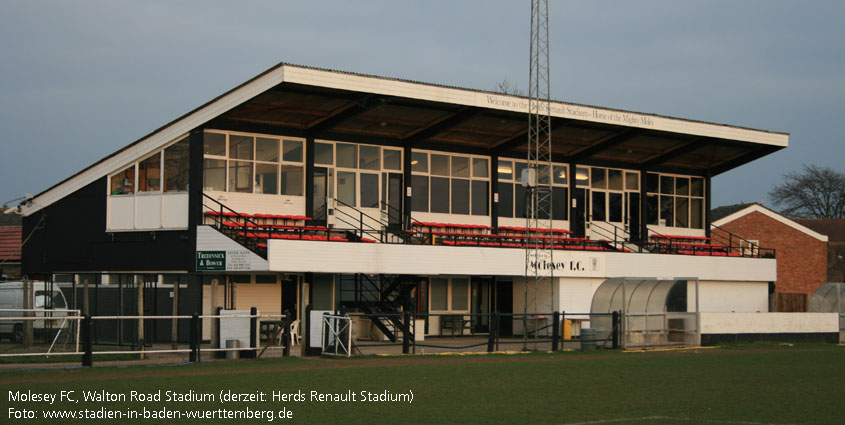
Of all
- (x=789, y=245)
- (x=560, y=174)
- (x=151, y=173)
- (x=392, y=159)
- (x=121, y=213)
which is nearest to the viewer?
(x=151, y=173)

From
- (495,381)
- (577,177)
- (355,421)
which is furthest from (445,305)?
(355,421)

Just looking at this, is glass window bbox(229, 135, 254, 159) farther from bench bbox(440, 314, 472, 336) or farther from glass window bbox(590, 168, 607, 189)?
glass window bbox(590, 168, 607, 189)

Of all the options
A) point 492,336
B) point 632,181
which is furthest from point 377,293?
point 632,181

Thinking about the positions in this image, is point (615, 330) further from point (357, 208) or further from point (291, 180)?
point (291, 180)

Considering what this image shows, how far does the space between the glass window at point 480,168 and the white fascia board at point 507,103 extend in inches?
171

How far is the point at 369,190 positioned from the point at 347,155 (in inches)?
63.8

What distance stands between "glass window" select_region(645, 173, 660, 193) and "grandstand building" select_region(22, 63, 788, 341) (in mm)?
1577

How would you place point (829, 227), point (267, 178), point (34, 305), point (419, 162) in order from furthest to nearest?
point (829, 227) < point (419, 162) < point (267, 178) < point (34, 305)

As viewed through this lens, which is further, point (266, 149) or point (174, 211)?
point (266, 149)

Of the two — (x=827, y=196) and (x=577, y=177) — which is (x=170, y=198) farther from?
(x=827, y=196)

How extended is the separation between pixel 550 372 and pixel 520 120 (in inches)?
746

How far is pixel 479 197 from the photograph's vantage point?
41.2m

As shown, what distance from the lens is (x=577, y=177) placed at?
4431 cm

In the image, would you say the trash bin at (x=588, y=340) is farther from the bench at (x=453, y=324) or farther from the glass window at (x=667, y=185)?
the glass window at (x=667, y=185)
